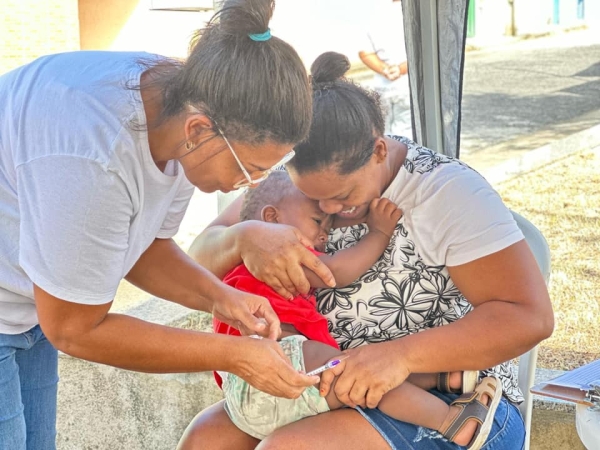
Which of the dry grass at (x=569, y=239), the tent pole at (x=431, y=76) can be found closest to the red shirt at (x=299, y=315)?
the tent pole at (x=431, y=76)

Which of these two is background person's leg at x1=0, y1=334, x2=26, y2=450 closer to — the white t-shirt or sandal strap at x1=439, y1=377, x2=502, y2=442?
the white t-shirt

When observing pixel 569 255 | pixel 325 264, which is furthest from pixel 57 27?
pixel 325 264

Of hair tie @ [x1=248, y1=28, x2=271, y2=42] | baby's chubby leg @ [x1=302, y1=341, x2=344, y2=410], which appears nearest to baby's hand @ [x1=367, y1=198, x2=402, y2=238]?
baby's chubby leg @ [x1=302, y1=341, x2=344, y2=410]

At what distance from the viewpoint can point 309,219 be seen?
7.94ft

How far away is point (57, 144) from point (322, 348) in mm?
941

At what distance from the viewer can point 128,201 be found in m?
1.65

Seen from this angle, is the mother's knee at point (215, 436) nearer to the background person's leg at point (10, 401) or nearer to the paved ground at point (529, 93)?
the background person's leg at point (10, 401)

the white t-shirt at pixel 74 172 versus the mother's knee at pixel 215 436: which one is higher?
the white t-shirt at pixel 74 172

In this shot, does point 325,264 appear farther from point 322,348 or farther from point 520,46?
point 520,46

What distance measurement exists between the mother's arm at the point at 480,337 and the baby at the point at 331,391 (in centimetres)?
6

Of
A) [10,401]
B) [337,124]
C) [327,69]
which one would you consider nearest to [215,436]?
[10,401]

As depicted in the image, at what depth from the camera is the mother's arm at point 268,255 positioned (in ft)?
7.34

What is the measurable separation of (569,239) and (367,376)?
4.66 metres

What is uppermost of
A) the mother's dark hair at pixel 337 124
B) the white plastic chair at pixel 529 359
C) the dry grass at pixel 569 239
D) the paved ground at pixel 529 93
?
the mother's dark hair at pixel 337 124
